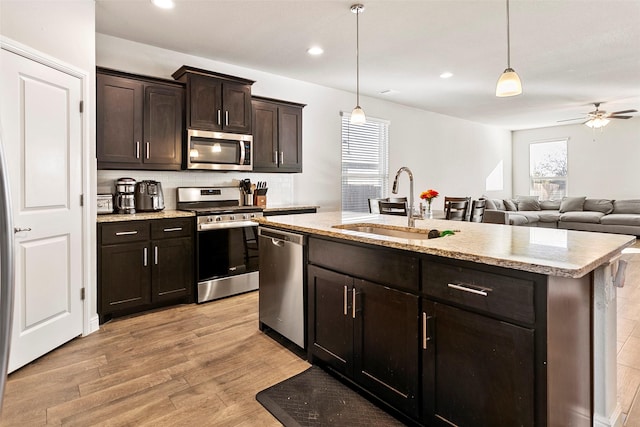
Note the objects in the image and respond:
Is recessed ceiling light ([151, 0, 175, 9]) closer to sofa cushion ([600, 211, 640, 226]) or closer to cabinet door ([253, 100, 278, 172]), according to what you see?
cabinet door ([253, 100, 278, 172])

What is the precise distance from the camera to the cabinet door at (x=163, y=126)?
3.61 metres

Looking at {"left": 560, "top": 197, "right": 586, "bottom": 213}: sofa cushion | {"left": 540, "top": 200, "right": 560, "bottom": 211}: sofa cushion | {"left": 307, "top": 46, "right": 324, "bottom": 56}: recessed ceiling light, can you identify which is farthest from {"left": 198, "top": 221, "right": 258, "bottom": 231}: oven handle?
{"left": 540, "top": 200, "right": 560, "bottom": 211}: sofa cushion

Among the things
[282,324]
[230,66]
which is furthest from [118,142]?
[282,324]

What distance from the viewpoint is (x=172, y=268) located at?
3582 mm

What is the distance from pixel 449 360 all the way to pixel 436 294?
0.94 ft

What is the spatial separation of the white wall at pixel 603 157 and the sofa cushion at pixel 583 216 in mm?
1036

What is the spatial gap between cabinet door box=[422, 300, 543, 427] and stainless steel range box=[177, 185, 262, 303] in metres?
2.60

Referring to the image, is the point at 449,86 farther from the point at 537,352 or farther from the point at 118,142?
the point at 537,352

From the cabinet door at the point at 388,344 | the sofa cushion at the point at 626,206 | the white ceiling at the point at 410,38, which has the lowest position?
the cabinet door at the point at 388,344

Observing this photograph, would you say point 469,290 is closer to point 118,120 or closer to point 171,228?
point 171,228

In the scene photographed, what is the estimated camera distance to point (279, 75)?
506 centimetres

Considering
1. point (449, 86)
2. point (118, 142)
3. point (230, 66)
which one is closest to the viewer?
point (118, 142)

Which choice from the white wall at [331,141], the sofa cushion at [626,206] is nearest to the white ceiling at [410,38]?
the white wall at [331,141]

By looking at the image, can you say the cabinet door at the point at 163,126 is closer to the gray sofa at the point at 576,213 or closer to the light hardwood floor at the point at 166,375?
the light hardwood floor at the point at 166,375
